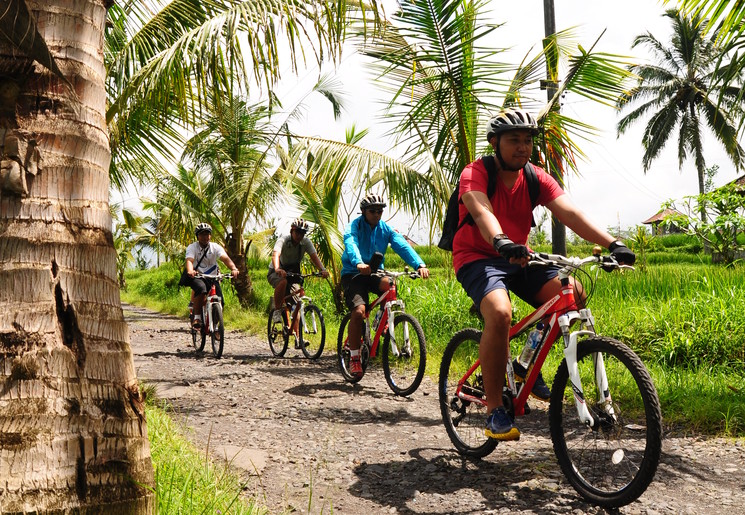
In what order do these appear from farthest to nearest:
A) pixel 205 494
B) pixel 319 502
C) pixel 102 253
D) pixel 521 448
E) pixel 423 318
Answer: pixel 423 318, pixel 521 448, pixel 319 502, pixel 205 494, pixel 102 253

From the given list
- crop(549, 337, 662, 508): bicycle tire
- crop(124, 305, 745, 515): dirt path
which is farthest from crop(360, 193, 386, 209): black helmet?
crop(549, 337, 662, 508): bicycle tire

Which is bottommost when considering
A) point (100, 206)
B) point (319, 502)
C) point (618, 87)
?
point (319, 502)

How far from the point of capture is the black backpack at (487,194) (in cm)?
385

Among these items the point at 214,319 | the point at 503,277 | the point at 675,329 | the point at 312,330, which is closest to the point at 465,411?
the point at 503,277

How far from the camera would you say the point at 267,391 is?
6750mm

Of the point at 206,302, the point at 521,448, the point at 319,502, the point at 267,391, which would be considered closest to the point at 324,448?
the point at 319,502

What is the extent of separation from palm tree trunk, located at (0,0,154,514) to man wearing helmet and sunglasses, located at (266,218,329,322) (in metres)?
6.43

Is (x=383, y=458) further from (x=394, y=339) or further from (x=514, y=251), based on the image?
(x=394, y=339)

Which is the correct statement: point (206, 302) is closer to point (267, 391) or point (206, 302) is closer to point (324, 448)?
point (267, 391)

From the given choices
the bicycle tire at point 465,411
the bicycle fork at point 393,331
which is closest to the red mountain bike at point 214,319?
the bicycle fork at point 393,331

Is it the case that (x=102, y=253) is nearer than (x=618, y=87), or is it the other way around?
(x=102, y=253)

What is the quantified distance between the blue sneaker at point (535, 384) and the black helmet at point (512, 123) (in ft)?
4.56

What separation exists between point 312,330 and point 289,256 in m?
1.16

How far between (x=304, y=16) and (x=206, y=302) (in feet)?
16.9
